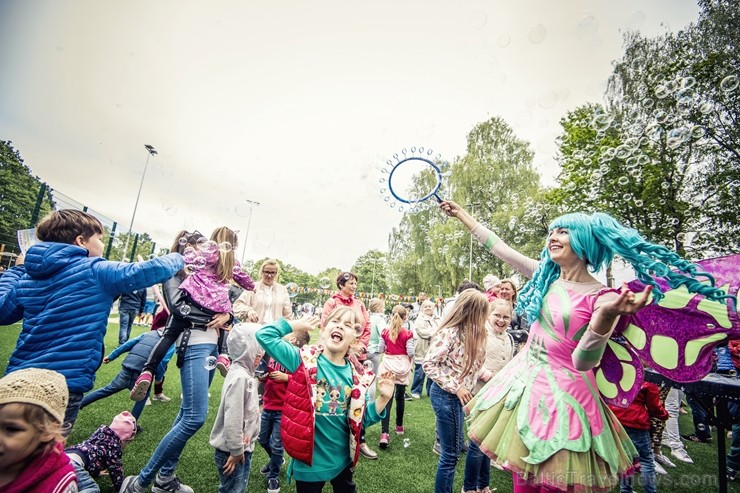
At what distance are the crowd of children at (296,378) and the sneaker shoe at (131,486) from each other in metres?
0.01

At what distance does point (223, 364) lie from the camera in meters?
3.12

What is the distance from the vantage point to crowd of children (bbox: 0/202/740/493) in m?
1.60

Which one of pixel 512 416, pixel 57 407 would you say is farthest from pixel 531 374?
pixel 57 407

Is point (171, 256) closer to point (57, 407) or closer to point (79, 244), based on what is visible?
point (79, 244)

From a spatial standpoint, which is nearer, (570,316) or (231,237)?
(570,316)

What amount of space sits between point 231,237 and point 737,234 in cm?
1737

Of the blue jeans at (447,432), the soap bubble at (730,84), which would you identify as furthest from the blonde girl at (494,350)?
the soap bubble at (730,84)

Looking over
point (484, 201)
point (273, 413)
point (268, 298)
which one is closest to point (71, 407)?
point (273, 413)

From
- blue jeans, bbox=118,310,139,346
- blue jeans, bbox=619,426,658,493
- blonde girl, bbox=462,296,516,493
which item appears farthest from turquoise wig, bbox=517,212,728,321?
blue jeans, bbox=118,310,139,346

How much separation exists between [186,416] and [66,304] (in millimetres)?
1303

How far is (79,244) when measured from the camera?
8.11 ft

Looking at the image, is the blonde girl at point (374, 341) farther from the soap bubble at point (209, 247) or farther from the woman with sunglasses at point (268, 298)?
the soap bubble at point (209, 247)

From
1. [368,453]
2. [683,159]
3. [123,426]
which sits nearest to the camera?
[123,426]

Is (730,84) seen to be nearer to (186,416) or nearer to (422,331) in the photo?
(422,331)
